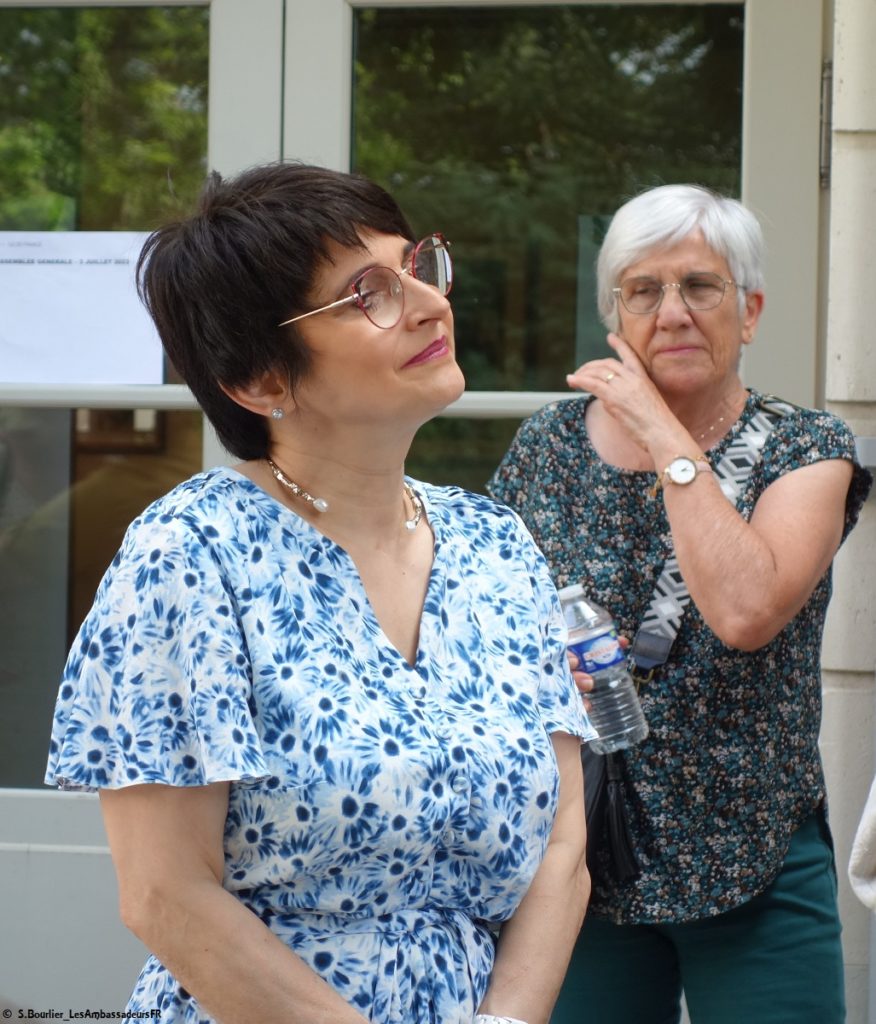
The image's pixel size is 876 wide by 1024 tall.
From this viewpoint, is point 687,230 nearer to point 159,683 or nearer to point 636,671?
point 636,671

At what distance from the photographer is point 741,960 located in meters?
2.25

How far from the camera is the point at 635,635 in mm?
2277

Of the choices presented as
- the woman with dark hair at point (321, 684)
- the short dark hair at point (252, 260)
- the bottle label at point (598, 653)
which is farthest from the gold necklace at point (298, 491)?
the bottle label at point (598, 653)

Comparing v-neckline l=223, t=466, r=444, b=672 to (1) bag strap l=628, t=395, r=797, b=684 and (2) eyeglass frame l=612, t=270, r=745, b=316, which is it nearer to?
(1) bag strap l=628, t=395, r=797, b=684

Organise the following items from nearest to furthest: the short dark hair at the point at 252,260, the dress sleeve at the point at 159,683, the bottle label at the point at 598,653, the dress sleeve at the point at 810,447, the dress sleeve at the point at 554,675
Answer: the dress sleeve at the point at 159,683 < the short dark hair at the point at 252,260 < the dress sleeve at the point at 554,675 < the bottle label at the point at 598,653 < the dress sleeve at the point at 810,447

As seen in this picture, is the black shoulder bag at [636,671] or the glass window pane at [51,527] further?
the glass window pane at [51,527]

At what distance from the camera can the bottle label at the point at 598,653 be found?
216 cm

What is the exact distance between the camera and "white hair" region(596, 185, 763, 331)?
238cm

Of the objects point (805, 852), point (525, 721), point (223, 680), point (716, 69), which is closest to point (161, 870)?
point (223, 680)

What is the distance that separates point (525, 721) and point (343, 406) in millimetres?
472

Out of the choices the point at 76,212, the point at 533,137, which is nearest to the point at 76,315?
the point at 76,212

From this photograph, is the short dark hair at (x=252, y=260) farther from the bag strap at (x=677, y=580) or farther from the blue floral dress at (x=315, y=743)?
the bag strap at (x=677, y=580)

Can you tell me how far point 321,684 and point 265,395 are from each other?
428mm

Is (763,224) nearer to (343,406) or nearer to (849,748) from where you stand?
(849,748)
